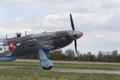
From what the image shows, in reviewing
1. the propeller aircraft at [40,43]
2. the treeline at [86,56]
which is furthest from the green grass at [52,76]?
the treeline at [86,56]

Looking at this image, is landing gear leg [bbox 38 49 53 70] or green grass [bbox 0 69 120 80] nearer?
green grass [bbox 0 69 120 80]

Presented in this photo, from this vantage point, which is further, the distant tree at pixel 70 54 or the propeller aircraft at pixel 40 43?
the distant tree at pixel 70 54

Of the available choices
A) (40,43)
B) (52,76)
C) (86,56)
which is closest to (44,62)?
(40,43)

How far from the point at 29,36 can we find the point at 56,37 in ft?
8.26

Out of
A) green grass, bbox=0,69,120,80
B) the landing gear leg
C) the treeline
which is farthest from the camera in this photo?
the treeline

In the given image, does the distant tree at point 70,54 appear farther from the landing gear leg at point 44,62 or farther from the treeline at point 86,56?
the landing gear leg at point 44,62

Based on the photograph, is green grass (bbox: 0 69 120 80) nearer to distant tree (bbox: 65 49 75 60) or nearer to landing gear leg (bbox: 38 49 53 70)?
landing gear leg (bbox: 38 49 53 70)

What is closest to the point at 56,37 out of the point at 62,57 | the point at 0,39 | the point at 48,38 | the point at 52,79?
the point at 48,38

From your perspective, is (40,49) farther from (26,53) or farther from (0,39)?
(0,39)

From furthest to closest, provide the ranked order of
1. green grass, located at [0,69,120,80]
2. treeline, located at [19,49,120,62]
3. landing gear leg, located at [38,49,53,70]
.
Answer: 1. treeline, located at [19,49,120,62]
2. landing gear leg, located at [38,49,53,70]
3. green grass, located at [0,69,120,80]

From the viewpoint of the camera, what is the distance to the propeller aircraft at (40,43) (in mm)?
37469

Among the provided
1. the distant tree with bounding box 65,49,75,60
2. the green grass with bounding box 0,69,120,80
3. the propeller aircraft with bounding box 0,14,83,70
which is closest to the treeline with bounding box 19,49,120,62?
the distant tree with bounding box 65,49,75,60

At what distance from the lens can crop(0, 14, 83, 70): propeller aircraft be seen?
3747 cm

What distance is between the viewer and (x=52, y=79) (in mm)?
23625
